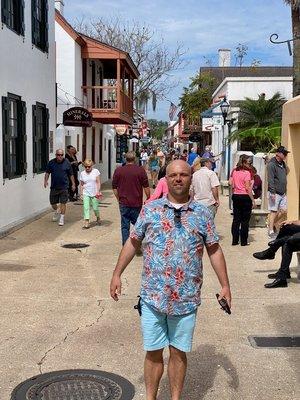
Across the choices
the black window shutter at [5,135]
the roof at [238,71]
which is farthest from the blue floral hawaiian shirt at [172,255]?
the roof at [238,71]

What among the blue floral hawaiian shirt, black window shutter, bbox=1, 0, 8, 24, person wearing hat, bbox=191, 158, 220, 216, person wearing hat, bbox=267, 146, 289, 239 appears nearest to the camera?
the blue floral hawaiian shirt

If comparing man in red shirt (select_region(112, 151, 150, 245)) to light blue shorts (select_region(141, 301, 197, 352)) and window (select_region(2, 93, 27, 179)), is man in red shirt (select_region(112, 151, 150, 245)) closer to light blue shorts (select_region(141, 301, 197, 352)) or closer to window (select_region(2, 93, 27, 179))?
window (select_region(2, 93, 27, 179))

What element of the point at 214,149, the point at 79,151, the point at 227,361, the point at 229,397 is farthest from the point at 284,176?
the point at 214,149

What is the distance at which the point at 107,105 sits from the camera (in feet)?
81.3

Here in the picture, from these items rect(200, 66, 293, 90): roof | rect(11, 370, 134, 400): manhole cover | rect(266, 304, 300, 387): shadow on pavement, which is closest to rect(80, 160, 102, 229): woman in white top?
rect(266, 304, 300, 387): shadow on pavement

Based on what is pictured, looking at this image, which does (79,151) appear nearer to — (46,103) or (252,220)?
(46,103)

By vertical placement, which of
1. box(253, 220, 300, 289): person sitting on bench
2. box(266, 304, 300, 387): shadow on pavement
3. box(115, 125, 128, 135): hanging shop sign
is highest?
box(115, 125, 128, 135): hanging shop sign

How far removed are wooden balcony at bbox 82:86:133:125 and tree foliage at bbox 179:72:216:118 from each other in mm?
16375

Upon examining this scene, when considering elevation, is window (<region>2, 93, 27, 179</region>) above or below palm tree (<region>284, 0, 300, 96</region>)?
below

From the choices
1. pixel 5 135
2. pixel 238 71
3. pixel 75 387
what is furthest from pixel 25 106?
pixel 238 71

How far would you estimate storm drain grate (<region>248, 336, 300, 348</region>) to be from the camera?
5199mm

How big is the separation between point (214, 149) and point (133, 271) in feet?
82.9

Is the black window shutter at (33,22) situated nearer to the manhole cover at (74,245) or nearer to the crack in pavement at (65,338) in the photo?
the manhole cover at (74,245)

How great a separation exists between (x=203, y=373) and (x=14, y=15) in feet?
33.0
